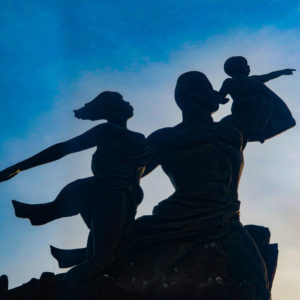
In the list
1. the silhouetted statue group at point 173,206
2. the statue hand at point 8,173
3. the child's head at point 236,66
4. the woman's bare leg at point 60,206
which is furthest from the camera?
the child's head at point 236,66

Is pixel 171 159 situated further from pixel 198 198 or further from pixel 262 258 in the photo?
pixel 262 258

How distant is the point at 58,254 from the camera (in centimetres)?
695

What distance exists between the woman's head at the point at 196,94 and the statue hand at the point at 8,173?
2159 millimetres

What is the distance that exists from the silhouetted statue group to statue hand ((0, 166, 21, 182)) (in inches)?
0.4

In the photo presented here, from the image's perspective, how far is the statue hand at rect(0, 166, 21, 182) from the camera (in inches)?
276

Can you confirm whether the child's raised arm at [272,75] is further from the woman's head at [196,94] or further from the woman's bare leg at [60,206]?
the woman's bare leg at [60,206]

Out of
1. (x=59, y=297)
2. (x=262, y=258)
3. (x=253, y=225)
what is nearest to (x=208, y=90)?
(x=253, y=225)

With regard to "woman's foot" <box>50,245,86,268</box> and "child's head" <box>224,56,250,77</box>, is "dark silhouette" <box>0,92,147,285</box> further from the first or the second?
"child's head" <box>224,56,250,77</box>

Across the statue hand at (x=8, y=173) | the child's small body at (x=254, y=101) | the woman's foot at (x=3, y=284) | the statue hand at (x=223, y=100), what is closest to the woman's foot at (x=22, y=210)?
the statue hand at (x=8, y=173)

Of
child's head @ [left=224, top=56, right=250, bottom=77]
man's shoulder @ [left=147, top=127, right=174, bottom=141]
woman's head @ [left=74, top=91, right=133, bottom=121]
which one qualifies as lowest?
man's shoulder @ [left=147, top=127, right=174, bottom=141]

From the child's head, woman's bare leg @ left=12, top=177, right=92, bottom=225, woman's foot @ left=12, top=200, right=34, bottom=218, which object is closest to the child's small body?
the child's head

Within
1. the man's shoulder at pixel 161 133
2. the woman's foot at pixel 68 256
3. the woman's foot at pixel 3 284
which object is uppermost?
the man's shoulder at pixel 161 133

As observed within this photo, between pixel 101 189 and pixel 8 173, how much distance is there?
1106mm

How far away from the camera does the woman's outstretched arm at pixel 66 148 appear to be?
718 cm
